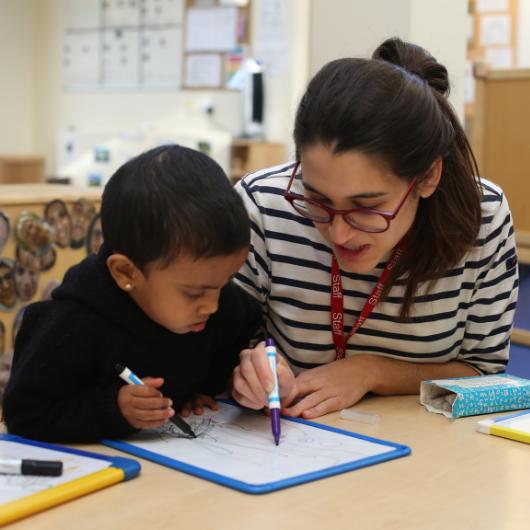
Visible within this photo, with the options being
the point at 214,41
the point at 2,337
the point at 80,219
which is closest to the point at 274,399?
the point at 2,337

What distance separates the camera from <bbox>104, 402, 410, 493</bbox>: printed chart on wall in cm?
96

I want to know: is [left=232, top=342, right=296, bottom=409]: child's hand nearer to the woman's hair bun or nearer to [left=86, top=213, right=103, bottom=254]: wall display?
the woman's hair bun

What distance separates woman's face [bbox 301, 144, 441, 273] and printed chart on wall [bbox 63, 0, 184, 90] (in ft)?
17.9

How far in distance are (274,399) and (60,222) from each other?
1.48m

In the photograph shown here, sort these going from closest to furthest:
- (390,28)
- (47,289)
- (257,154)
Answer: (390,28) → (47,289) → (257,154)

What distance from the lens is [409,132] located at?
1207 millimetres

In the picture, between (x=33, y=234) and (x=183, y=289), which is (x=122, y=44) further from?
(x=183, y=289)

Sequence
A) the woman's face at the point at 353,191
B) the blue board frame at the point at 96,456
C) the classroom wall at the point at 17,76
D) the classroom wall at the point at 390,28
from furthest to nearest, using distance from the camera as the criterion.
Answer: the classroom wall at the point at 17,76
the classroom wall at the point at 390,28
the woman's face at the point at 353,191
the blue board frame at the point at 96,456

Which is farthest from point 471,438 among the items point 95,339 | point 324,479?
point 95,339

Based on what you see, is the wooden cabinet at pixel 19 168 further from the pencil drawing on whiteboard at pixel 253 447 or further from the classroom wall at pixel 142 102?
the pencil drawing on whiteboard at pixel 253 447

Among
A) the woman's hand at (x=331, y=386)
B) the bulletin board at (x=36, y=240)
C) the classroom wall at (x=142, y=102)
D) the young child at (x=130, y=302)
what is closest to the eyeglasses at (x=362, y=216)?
the young child at (x=130, y=302)

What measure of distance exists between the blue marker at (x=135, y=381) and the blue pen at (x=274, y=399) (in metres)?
0.10

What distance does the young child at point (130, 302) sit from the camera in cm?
104

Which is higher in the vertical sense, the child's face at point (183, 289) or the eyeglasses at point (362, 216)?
the eyeglasses at point (362, 216)
